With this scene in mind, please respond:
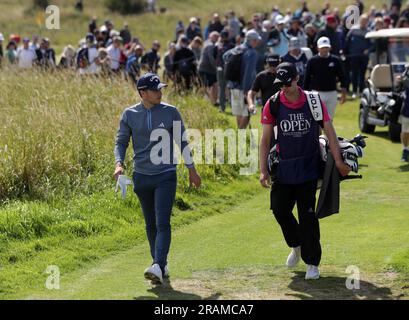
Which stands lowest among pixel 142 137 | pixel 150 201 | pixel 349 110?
pixel 349 110

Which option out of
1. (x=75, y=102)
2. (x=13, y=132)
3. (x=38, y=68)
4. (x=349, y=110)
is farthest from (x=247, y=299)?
(x=349, y=110)

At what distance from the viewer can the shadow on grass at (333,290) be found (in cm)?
838

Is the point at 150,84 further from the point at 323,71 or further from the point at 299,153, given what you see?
Result: the point at 323,71

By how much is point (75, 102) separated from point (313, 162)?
9315mm

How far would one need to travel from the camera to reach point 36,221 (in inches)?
442

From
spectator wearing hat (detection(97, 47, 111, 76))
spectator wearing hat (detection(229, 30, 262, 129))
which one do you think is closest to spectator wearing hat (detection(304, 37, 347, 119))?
spectator wearing hat (detection(229, 30, 262, 129))

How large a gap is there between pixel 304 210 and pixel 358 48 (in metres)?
17.7

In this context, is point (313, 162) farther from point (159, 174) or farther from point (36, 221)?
point (36, 221)

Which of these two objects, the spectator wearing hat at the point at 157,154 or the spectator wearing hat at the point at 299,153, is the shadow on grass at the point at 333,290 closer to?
the spectator wearing hat at the point at 299,153

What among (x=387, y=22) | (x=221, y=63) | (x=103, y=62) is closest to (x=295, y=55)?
(x=221, y=63)

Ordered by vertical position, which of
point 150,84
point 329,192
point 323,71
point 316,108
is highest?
point 150,84

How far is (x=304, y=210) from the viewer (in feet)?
29.5

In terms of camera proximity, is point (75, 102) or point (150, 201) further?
point (75, 102)

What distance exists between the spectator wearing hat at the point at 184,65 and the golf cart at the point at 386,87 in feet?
16.9
